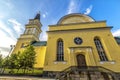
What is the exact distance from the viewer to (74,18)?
2117cm

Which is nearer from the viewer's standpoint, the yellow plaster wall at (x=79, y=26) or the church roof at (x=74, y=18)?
the yellow plaster wall at (x=79, y=26)

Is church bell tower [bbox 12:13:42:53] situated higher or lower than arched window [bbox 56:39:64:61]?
higher

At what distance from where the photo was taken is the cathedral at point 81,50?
520 inches

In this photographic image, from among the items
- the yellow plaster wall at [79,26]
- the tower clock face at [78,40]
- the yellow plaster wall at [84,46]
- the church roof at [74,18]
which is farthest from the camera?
the church roof at [74,18]

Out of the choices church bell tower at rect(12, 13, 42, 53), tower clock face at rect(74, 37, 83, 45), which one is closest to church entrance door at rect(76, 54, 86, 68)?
tower clock face at rect(74, 37, 83, 45)

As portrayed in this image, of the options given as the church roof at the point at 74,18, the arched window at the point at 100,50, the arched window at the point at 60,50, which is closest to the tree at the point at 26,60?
the arched window at the point at 60,50

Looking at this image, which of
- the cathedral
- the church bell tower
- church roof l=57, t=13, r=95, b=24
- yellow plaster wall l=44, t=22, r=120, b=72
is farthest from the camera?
the church bell tower

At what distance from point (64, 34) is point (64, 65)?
20.1 ft

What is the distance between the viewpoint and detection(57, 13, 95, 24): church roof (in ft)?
66.6

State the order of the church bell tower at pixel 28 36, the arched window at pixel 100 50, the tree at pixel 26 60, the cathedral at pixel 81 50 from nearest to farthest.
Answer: the cathedral at pixel 81 50, the tree at pixel 26 60, the arched window at pixel 100 50, the church bell tower at pixel 28 36

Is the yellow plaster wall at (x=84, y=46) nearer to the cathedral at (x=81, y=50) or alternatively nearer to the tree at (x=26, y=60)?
the cathedral at (x=81, y=50)

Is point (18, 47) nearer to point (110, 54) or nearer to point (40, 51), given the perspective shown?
point (40, 51)

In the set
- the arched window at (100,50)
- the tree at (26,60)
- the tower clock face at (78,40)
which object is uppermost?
the tower clock face at (78,40)

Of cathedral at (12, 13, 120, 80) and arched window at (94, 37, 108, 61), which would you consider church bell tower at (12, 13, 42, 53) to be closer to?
cathedral at (12, 13, 120, 80)
